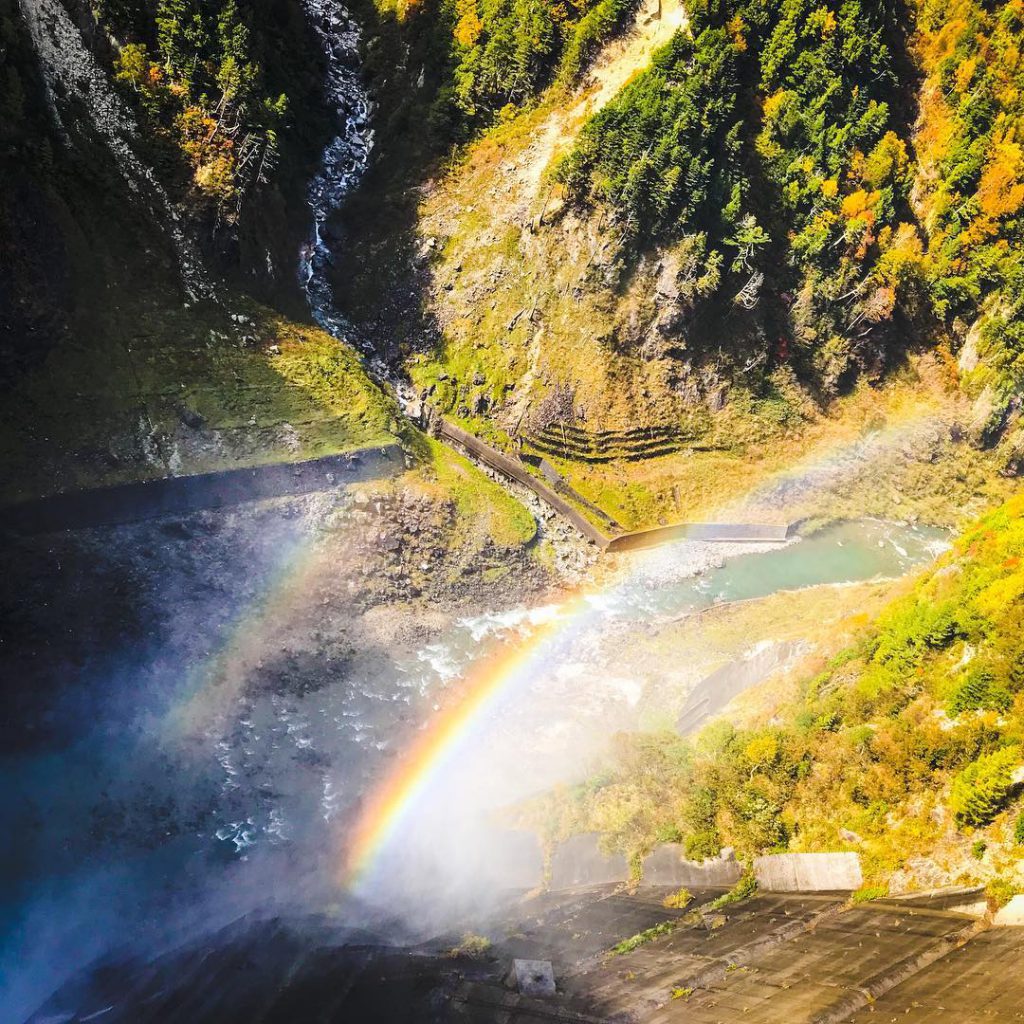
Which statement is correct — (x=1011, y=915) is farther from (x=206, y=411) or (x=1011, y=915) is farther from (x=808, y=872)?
(x=206, y=411)

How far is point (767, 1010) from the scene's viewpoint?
50.2 ft

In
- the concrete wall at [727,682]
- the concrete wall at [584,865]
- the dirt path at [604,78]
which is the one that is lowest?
the concrete wall at [584,865]

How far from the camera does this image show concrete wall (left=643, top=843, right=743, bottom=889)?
2255 centimetres

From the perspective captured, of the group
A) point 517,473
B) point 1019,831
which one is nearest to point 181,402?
point 517,473

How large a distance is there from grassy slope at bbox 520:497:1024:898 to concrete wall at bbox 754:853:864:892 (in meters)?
0.40

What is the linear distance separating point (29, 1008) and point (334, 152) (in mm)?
56336

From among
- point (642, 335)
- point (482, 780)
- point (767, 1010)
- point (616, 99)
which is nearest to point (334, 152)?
point (616, 99)

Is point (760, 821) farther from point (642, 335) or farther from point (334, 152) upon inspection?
point (334, 152)

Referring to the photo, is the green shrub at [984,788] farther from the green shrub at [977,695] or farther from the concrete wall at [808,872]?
the concrete wall at [808,872]

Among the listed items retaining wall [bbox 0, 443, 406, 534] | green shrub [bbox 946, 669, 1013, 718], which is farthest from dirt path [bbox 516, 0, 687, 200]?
green shrub [bbox 946, 669, 1013, 718]

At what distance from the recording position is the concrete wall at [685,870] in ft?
74.0

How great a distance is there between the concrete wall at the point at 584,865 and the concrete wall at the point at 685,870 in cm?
109

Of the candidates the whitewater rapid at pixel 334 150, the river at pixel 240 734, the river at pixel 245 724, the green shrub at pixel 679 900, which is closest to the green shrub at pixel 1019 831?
the green shrub at pixel 679 900

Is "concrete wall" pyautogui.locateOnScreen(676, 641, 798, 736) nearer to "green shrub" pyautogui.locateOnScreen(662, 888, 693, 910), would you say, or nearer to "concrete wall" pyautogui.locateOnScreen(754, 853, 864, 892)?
"green shrub" pyautogui.locateOnScreen(662, 888, 693, 910)
